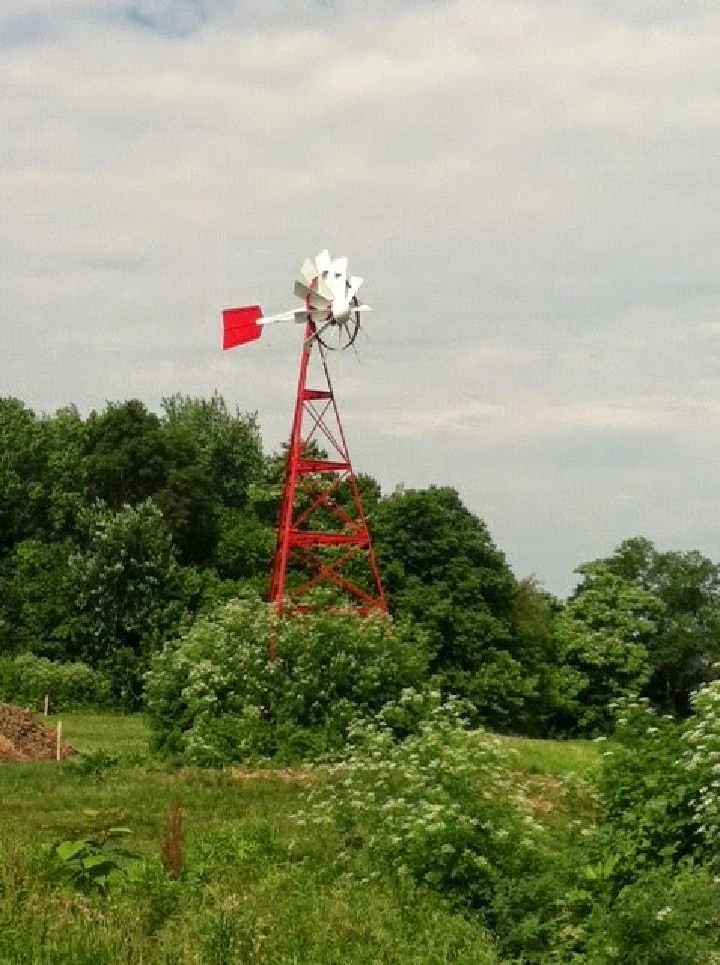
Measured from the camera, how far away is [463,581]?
157 feet

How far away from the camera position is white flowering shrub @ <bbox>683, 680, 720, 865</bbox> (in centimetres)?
1188

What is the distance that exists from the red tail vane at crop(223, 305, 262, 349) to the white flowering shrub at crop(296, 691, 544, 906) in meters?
16.8

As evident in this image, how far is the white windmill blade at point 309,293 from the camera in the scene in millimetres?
29891

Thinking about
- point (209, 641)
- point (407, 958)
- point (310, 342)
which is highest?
point (310, 342)

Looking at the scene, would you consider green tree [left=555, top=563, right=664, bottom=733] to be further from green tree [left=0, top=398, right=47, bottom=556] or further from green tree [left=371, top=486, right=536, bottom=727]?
green tree [left=0, top=398, right=47, bottom=556]

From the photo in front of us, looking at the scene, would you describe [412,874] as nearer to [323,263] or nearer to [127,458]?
[323,263]

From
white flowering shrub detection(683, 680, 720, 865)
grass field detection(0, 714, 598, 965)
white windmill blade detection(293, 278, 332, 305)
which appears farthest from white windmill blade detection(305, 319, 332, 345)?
white flowering shrub detection(683, 680, 720, 865)

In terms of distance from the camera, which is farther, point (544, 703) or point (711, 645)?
point (711, 645)

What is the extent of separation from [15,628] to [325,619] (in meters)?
31.1

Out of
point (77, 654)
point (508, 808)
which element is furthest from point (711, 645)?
point (508, 808)

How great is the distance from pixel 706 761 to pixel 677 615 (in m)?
55.6

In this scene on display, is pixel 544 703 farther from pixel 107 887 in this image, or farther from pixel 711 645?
pixel 107 887

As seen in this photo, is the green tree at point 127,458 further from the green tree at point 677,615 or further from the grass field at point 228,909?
the grass field at point 228,909

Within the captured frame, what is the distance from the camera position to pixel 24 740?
3083 cm
